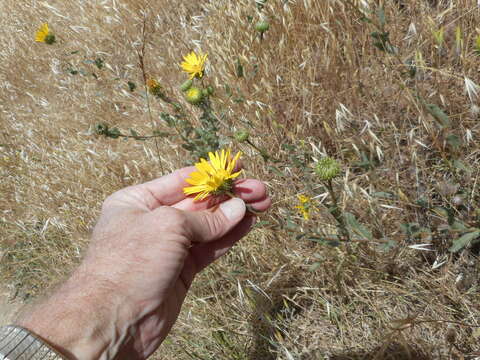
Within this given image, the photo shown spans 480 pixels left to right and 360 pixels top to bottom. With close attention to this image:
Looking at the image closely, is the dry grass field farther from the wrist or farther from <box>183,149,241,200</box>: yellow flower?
the wrist

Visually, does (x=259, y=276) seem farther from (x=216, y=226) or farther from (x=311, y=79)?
(x=311, y=79)

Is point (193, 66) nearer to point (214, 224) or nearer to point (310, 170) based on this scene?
point (310, 170)

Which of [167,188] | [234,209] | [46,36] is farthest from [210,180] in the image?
[46,36]

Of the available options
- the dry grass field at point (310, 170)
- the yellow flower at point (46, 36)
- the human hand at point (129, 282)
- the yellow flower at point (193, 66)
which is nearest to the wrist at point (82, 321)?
the human hand at point (129, 282)

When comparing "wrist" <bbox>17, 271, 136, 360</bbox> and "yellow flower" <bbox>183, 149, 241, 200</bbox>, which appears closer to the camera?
"wrist" <bbox>17, 271, 136, 360</bbox>

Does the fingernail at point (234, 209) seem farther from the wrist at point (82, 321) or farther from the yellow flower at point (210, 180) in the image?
the wrist at point (82, 321)

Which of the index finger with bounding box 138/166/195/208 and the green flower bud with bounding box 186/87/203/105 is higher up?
the green flower bud with bounding box 186/87/203/105

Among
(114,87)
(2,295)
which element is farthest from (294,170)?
(2,295)

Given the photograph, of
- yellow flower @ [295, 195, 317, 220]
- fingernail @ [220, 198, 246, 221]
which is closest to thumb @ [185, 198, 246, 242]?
fingernail @ [220, 198, 246, 221]
